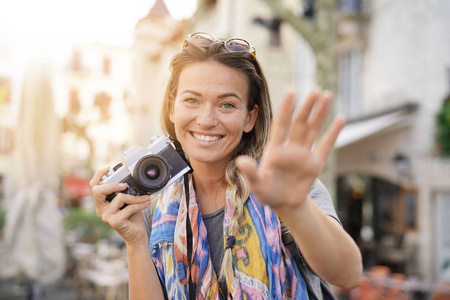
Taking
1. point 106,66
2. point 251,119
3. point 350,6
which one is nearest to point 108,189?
point 251,119

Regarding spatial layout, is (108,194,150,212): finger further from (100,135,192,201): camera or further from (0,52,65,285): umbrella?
(0,52,65,285): umbrella

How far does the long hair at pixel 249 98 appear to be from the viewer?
1.49 m

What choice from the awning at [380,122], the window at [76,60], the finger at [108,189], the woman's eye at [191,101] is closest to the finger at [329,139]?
the woman's eye at [191,101]

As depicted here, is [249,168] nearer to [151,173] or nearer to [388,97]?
[151,173]

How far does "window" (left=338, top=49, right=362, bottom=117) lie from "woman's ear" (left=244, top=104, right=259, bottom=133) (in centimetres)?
1196

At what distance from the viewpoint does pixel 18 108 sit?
474cm

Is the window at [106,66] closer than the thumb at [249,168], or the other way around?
the thumb at [249,168]

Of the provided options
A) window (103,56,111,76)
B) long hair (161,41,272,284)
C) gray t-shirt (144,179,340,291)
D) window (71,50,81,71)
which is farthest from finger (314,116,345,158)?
window (103,56,111,76)

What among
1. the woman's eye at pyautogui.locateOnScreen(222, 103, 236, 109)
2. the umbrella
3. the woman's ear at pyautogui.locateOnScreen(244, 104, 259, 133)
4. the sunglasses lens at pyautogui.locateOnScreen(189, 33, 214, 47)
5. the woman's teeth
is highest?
the sunglasses lens at pyautogui.locateOnScreen(189, 33, 214, 47)

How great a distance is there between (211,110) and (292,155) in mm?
539

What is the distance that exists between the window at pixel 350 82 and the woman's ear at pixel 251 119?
471 inches

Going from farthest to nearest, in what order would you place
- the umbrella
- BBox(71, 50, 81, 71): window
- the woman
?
BBox(71, 50, 81, 71): window, the umbrella, the woman

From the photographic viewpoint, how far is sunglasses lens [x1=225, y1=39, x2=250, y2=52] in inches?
61.2

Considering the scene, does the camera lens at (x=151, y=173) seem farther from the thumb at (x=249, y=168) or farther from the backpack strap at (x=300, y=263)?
the thumb at (x=249, y=168)
